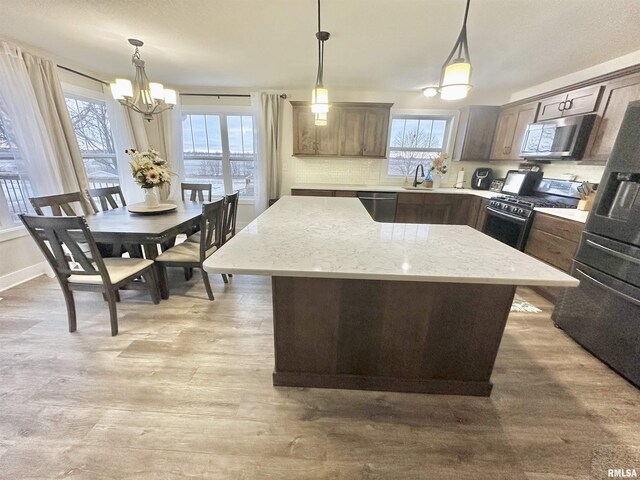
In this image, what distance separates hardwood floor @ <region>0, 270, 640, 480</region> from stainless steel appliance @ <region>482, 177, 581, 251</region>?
1293 millimetres

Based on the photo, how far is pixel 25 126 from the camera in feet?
8.27

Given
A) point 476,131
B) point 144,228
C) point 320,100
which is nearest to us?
point 320,100

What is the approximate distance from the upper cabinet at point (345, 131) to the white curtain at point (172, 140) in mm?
1843

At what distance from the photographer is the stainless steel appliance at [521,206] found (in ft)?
9.11

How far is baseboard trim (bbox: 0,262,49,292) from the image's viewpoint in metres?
2.56

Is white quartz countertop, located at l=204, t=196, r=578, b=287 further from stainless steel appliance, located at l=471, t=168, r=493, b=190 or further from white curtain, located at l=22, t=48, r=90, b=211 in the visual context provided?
stainless steel appliance, located at l=471, t=168, r=493, b=190

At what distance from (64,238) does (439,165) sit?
455cm

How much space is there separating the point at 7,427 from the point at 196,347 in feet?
2.90

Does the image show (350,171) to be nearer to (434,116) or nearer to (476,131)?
(434,116)

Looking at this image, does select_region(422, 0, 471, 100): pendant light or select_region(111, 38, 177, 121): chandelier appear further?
select_region(111, 38, 177, 121): chandelier

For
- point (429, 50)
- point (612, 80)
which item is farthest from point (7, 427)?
point (612, 80)

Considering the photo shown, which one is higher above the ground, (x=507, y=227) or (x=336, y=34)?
(x=336, y=34)

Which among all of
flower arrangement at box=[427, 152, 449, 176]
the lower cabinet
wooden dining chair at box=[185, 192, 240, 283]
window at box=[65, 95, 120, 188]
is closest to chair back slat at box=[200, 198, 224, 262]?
wooden dining chair at box=[185, 192, 240, 283]

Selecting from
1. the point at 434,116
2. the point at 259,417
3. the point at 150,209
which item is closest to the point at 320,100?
the point at 150,209
